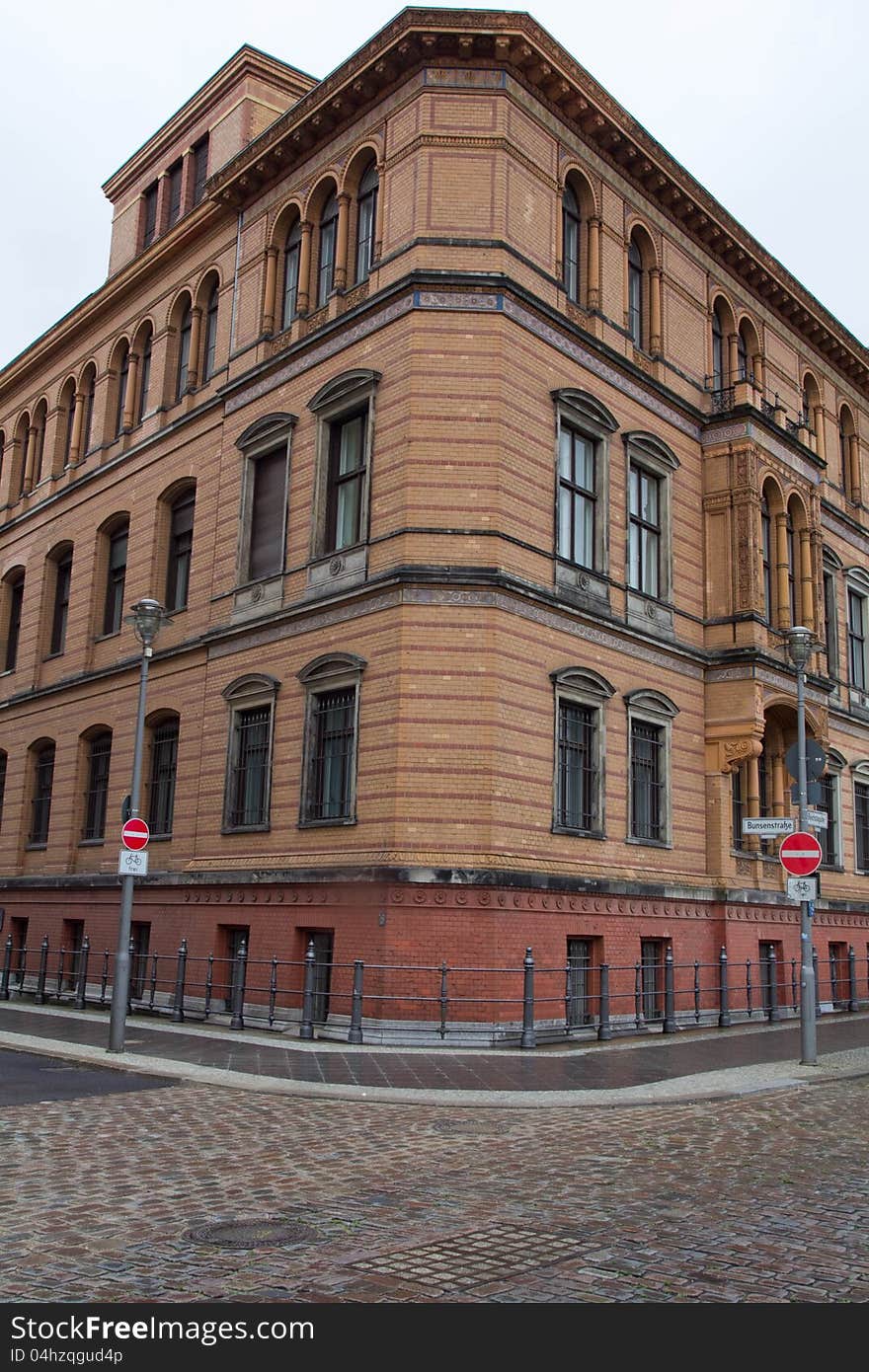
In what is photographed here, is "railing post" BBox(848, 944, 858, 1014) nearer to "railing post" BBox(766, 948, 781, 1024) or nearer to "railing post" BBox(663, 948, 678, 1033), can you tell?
"railing post" BBox(766, 948, 781, 1024)

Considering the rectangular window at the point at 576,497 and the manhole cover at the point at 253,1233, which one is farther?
the rectangular window at the point at 576,497

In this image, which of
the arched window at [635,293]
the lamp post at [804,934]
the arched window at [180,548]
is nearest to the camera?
the lamp post at [804,934]

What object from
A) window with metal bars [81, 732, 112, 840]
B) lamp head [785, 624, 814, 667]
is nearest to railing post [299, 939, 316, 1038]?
lamp head [785, 624, 814, 667]

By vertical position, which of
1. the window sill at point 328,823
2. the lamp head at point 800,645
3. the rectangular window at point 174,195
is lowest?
the window sill at point 328,823

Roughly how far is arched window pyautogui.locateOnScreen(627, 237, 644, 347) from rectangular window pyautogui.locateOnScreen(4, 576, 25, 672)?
1812 cm

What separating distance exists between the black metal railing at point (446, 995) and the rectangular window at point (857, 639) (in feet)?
29.6

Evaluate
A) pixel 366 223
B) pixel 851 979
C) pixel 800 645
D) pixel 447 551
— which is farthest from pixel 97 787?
pixel 851 979

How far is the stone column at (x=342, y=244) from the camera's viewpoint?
21359mm

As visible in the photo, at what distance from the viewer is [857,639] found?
30.5 metres

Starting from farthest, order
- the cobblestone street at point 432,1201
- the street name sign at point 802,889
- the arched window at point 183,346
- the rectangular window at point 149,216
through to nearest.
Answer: the rectangular window at point 149,216 < the arched window at point 183,346 < the street name sign at point 802,889 < the cobblestone street at point 432,1201

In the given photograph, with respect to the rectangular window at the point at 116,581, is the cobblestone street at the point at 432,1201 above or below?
below

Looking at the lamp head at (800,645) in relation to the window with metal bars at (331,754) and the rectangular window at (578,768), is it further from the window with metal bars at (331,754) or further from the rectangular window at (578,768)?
the window with metal bars at (331,754)

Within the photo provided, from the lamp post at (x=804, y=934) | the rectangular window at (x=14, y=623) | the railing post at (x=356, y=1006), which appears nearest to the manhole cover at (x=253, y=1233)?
the railing post at (x=356, y=1006)

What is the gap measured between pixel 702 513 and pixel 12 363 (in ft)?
69.6
